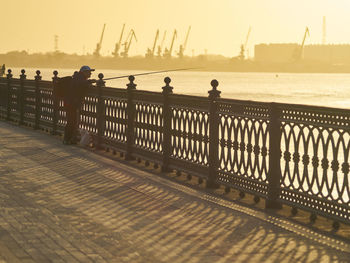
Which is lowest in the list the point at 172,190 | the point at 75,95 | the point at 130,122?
the point at 172,190

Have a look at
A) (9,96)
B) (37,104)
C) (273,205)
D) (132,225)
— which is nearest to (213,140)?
(273,205)

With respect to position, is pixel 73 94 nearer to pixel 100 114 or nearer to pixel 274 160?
pixel 100 114

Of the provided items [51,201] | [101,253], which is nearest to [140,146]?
[51,201]

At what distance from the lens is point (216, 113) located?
1146cm

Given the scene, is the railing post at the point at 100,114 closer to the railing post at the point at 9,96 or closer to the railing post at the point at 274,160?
the railing post at the point at 274,160

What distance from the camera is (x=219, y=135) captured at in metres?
12.4

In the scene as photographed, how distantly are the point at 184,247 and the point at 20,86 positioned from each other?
1562cm

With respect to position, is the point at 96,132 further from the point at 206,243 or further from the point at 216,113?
the point at 206,243

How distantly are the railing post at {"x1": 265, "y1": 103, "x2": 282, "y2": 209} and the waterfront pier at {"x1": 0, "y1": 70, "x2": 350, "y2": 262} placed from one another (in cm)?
1

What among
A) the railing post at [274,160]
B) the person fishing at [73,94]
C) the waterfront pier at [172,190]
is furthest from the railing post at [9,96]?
the railing post at [274,160]

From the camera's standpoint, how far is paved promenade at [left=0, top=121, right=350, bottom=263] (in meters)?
7.31

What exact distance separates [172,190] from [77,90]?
6.37 m

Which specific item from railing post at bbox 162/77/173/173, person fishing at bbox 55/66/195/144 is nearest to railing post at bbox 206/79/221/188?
railing post at bbox 162/77/173/173

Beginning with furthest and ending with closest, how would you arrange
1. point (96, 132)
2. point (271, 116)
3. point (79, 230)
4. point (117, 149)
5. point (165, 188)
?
point (96, 132) → point (117, 149) → point (165, 188) → point (271, 116) → point (79, 230)
